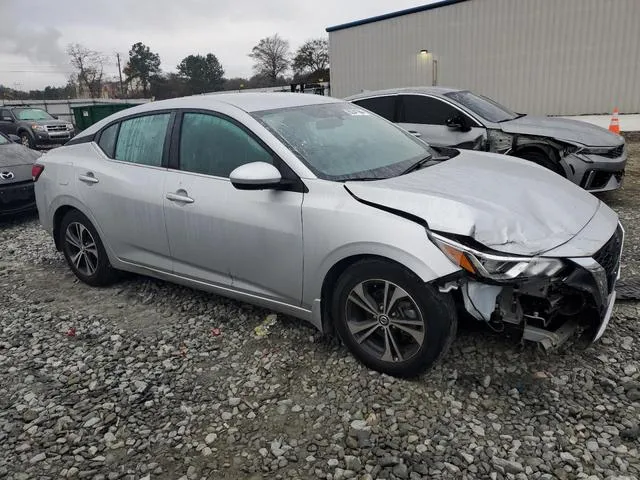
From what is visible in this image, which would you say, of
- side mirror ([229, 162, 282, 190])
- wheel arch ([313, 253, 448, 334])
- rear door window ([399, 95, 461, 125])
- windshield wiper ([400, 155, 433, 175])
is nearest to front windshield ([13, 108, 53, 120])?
rear door window ([399, 95, 461, 125])

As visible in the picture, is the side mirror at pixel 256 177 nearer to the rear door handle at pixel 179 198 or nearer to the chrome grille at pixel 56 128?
the rear door handle at pixel 179 198

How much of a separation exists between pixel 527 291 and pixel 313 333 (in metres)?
1.48

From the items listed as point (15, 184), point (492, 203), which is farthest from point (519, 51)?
point (492, 203)

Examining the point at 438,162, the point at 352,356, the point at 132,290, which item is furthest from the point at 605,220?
the point at 132,290

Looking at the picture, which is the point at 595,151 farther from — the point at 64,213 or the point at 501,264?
the point at 64,213

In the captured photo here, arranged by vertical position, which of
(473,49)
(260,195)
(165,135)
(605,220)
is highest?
(473,49)

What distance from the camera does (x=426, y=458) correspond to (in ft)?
7.59

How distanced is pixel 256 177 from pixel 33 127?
1802 centimetres

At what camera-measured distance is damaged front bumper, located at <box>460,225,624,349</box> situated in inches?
99.3

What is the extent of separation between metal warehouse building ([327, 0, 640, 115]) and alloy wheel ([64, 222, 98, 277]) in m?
19.0

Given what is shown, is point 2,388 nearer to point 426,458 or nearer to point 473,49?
point 426,458

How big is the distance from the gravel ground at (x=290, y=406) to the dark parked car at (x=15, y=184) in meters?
3.77

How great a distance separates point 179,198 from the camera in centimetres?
353

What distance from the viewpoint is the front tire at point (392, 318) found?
260 centimetres
